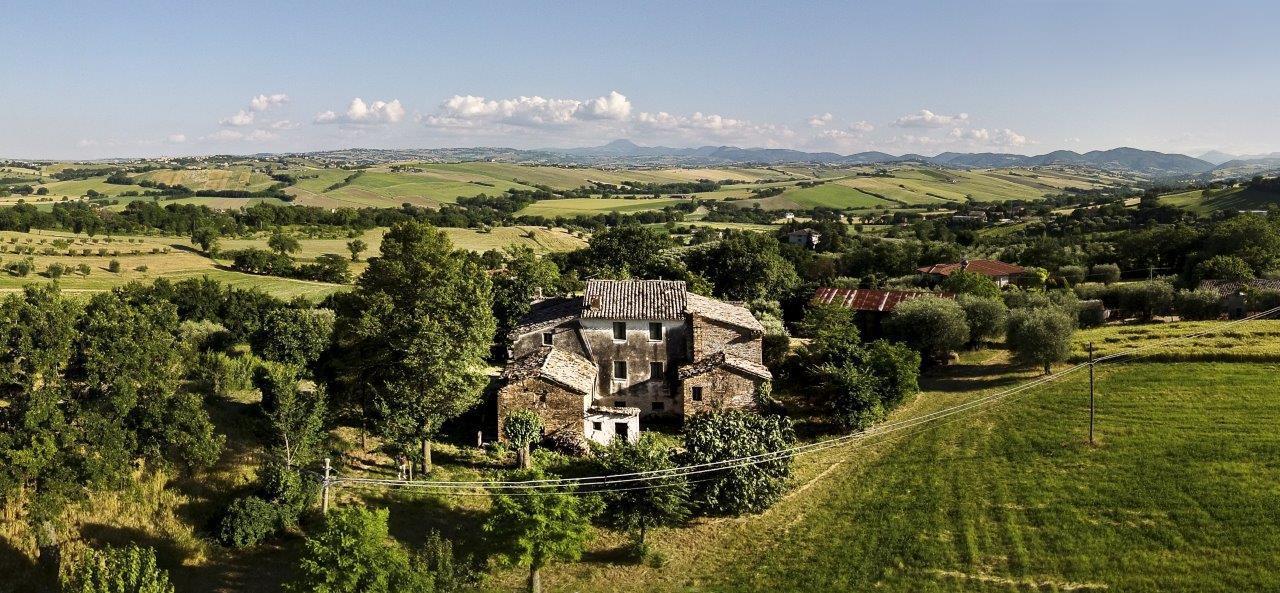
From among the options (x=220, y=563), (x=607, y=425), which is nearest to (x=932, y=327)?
(x=607, y=425)

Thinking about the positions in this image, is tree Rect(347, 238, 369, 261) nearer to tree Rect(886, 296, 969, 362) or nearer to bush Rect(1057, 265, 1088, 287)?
tree Rect(886, 296, 969, 362)

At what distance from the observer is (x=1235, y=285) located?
60000 millimetres

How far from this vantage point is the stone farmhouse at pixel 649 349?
36656 mm

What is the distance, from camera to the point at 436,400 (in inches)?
1156

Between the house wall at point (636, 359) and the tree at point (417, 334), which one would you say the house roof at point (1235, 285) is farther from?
the tree at point (417, 334)

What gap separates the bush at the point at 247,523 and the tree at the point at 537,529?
7.60m

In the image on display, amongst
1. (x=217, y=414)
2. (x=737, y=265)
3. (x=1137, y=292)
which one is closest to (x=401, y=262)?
(x=217, y=414)

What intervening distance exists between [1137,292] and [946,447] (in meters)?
36.9

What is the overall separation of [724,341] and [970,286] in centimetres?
3184

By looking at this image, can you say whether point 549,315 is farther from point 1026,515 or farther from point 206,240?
point 206,240

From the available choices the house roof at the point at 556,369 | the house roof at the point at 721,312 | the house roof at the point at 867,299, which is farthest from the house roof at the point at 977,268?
the house roof at the point at 556,369

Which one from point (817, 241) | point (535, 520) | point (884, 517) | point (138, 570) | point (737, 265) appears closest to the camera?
point (138, 570)

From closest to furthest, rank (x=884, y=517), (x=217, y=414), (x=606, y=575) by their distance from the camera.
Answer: (x=606, y=575), (x=884, y=517), (x=217, y=414)

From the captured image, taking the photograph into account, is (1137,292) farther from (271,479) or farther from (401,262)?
(271,479)
